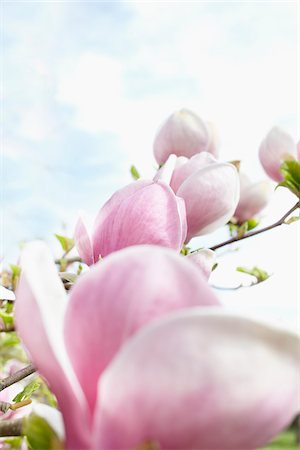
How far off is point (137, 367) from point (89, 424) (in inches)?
1.8

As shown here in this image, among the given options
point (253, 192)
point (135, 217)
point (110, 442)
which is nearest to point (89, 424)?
point (110, 442)

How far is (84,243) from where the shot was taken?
1.73ft

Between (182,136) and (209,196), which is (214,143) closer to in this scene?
(182,136)

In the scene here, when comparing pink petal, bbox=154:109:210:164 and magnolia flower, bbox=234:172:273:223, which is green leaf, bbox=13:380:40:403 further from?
magnolia flower, bbox=234:172:273:223

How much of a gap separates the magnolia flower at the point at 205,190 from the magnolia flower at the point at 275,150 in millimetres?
437

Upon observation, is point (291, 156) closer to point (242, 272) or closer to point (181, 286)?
point (242, 272)

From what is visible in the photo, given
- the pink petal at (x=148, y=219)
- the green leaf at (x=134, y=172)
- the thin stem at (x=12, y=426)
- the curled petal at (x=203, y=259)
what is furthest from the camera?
the green leaf at (x=134, y=172)

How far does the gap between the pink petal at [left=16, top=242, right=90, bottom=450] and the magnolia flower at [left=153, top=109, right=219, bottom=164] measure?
724 millimetres

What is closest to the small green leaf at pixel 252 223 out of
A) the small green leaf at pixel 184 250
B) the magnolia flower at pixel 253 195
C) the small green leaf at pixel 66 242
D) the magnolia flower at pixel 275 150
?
the magnolia flower at pixel 253 195

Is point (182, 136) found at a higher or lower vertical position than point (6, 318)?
higher

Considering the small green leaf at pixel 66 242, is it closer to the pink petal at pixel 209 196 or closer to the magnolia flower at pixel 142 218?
the pink petal at pixel 209 196

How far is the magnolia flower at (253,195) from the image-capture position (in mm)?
1245

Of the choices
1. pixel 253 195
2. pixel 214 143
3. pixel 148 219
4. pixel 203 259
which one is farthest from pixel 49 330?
pixel 253 195

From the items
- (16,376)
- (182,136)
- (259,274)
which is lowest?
(259,274)
